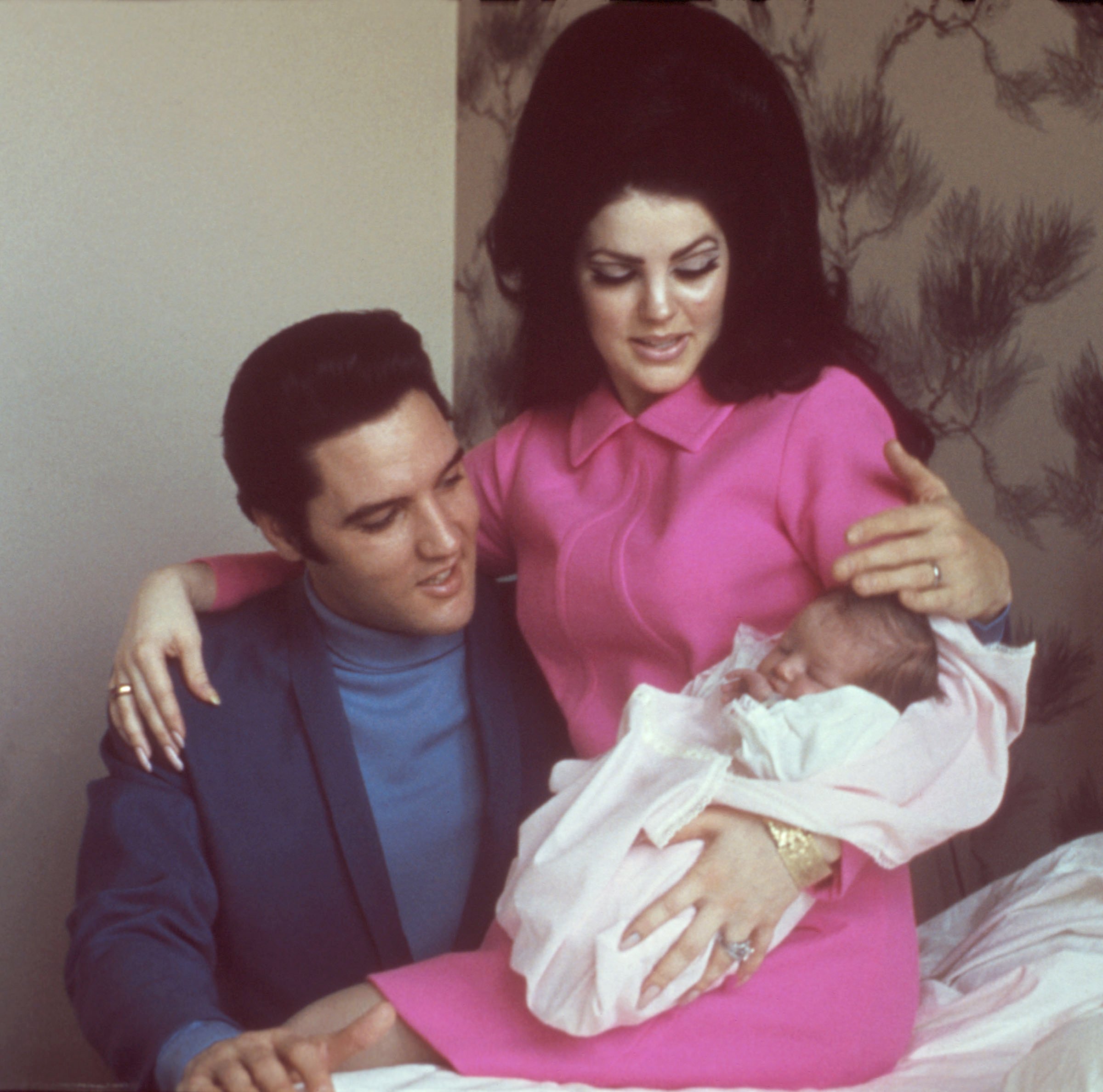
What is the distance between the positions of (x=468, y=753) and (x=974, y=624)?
652 millimetres

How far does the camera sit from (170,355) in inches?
82.4

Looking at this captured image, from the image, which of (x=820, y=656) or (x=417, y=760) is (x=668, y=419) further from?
(x=417, y=760)

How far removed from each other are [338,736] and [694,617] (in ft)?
1.50

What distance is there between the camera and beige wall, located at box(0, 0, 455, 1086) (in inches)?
75.0

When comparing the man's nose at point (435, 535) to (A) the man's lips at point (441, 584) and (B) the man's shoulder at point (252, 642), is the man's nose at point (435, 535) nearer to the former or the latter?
(A) the man's lips at point (441, 584)

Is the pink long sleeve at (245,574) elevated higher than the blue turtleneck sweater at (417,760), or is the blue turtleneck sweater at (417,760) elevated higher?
the pink long sleeve at (245,574)

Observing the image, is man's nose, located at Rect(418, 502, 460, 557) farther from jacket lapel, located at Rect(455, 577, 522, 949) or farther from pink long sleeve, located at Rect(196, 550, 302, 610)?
pink long sleeve, located at Rect(196, 550, 302, 610)

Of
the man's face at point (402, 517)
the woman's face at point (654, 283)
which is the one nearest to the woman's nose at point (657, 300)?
the woman's face at point (654, 283)

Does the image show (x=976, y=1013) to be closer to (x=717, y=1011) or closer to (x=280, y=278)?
(x=717, y=1011)

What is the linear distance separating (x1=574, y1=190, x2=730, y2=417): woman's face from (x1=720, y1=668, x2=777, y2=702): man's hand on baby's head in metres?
0.31

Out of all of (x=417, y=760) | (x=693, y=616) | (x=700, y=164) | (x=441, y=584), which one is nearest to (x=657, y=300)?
(x=700, y=164)

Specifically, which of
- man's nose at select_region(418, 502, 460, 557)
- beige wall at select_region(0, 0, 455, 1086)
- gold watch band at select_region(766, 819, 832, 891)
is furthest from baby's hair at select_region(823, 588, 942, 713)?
beige wall at select_region(0, 0, 455, 1086)

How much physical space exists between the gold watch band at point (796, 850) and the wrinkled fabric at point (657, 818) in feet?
0.10

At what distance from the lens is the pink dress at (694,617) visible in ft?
3.56
